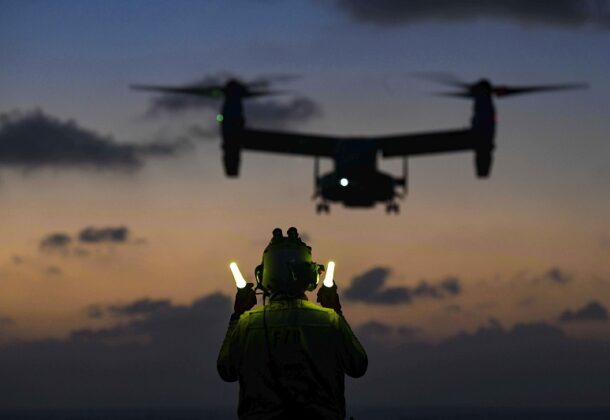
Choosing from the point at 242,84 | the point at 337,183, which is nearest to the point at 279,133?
the point at 242,84

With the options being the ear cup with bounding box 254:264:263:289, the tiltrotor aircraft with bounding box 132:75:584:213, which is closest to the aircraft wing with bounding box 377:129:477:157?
the tiltrotor aircraft with bounding box 132:75:584:213

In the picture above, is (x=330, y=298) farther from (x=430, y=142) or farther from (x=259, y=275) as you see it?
(x=430, y=142)

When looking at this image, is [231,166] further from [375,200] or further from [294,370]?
[294,370]

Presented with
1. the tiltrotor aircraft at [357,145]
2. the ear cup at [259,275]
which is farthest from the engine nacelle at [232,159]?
the ear cup at [259,275]

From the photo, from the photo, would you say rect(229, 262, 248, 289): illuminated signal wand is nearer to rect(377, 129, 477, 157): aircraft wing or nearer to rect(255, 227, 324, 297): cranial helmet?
rect(255, 227, 324, 297): cranial helmet

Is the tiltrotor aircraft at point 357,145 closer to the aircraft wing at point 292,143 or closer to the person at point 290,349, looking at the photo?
the aircraft wing at point 292,143
